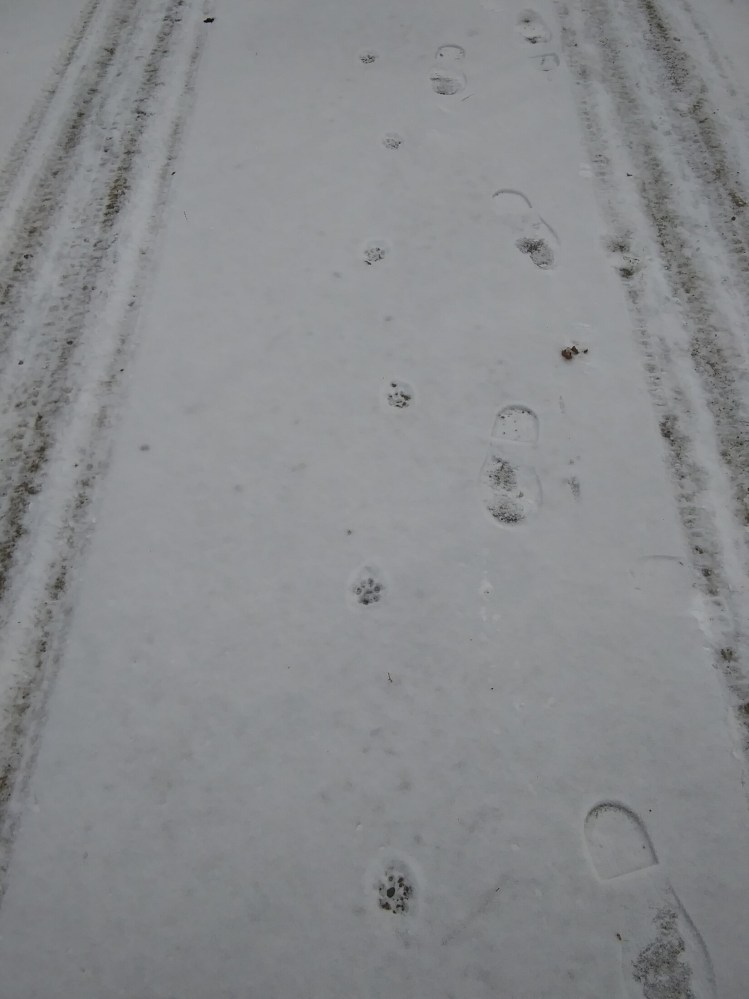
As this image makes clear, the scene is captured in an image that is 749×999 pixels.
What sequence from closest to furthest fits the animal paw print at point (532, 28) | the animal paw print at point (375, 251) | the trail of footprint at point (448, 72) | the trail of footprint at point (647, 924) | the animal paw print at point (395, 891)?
the trail of footprint at point (647, 924) < the animal paw print at point (395, 891) < the animal paw print at point (375, 251) < the trail of footprint at point (448, 72) < the animal paw print at point (532, 28)

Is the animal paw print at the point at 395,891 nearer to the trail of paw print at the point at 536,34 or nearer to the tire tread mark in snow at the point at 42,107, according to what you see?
the tire tread mark in snow at the point at 42,107

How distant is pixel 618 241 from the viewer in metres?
3.37

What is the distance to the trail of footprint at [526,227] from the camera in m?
3.36

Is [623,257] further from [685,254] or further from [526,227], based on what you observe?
[526,227]

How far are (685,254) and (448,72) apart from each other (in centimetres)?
192

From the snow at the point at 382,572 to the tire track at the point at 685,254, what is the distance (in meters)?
0.02

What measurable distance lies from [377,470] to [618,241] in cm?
174

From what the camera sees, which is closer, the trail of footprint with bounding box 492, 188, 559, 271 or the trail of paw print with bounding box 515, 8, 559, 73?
the trail of footprint with bounding box 492, 188, 559, 271

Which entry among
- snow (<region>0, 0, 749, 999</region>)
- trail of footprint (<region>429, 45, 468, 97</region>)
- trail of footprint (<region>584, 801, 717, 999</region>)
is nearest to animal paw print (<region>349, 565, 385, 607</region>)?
snow (<region>0, 0, 749, 999</region>)

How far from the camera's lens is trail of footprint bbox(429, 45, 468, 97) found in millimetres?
4046

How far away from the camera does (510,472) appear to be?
2.77 m

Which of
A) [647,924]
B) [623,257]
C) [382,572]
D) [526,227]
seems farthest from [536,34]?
[647,924]

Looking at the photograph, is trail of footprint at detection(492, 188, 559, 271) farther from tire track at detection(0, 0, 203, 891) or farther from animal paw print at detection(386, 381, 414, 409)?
tire track at detection(0, 0, 203, 891)

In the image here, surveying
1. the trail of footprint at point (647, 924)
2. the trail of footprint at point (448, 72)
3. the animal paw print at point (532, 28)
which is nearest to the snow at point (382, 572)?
the trail of footprint at point (647, 924)
